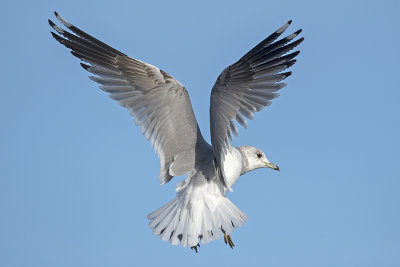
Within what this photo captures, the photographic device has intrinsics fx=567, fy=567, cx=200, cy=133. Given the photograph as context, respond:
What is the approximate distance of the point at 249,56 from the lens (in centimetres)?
547

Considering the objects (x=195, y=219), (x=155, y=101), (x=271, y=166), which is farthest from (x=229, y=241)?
(x=155, y=101)

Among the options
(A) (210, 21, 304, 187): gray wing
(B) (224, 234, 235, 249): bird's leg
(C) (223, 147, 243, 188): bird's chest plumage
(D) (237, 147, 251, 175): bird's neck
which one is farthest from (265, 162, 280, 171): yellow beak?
(A) (210, 21, 304, 187): gray wing

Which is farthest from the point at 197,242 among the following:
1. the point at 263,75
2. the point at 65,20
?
the point at 65,20

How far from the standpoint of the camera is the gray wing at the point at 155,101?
584 cm

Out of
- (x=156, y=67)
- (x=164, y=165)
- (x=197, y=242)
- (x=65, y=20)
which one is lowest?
(x=197, y=242)

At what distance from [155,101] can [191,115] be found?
0.41 m

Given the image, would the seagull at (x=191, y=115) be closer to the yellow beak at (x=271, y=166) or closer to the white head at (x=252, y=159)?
the white head at (x=252, y=159)

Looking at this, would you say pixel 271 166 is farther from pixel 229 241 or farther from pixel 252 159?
pixel 229 241

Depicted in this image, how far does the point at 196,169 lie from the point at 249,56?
1.32 meters

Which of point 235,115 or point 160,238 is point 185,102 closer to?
point 235,115

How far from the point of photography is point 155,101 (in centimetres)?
589

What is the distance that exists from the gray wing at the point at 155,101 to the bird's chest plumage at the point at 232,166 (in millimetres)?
275

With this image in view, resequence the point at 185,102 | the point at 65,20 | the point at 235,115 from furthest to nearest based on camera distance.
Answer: the point at 65,20, the point at 185,102, the point at 235,115

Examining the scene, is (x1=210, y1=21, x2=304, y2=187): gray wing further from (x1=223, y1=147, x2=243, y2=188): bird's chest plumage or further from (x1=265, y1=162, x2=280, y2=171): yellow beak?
(x1=265, y1=162, x2=280, y2=171): yellow beak
